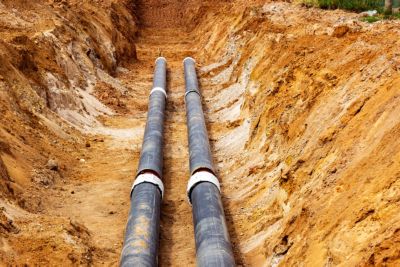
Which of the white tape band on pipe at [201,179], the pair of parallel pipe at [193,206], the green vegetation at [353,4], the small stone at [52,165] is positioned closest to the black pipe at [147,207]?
the pair of parallel pipe at [193,206]

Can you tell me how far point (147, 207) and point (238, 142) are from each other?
6.27 m

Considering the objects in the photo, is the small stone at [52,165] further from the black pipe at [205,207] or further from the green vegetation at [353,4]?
the green vegetation at [353,4]

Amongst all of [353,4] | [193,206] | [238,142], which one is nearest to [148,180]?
[193,206]

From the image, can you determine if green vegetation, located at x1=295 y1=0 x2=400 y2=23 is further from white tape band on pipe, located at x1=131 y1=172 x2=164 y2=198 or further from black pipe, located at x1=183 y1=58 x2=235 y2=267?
white tape band on pipe, located at x1=131 y1=172 x2=164 y2=198

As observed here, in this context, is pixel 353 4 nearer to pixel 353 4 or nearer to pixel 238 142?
pixel 353 4

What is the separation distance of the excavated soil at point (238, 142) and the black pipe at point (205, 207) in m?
1.09

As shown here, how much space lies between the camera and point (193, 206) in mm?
11844

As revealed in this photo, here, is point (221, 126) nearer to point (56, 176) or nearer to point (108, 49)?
point (56, 176)

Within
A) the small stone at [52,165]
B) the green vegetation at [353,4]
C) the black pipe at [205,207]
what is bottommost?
the black pipe at [205,207]

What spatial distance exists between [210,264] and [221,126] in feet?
34.1

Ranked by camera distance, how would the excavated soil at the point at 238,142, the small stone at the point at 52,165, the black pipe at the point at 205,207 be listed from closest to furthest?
the excavated soil at the point at 238,142, the black pipe at the point at 205,207, the small stone at the point at 52,165

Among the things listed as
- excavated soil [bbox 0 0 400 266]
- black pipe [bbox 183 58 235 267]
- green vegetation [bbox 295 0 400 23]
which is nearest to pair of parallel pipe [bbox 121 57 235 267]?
black pipe [bbox 183 58 235 267]

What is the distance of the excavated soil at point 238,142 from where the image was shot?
8688 millimetres

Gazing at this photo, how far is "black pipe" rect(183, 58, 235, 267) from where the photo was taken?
376 inches
